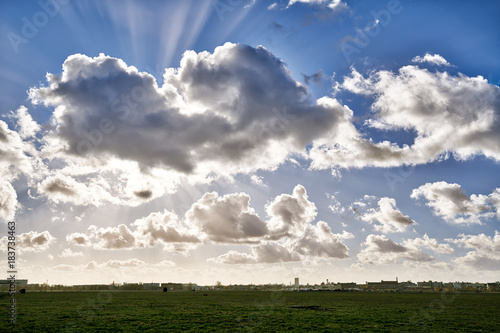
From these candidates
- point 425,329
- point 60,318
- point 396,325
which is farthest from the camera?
point 60,318

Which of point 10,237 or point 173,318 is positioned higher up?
point 10,237

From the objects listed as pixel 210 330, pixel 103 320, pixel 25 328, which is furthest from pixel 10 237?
pixel 210 330

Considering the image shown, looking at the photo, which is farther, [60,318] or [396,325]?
[60,318]

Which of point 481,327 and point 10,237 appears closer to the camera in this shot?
point 10,237

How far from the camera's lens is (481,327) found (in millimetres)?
39688

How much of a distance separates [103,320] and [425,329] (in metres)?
33.2

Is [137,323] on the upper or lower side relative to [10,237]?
lower

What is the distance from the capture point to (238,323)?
40469mm

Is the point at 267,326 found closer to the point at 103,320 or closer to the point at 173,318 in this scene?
the point at 173,318

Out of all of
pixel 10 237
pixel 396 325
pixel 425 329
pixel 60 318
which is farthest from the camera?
pixel 60 318

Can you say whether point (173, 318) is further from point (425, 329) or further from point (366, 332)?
point (425, 329)

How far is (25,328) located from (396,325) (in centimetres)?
3598

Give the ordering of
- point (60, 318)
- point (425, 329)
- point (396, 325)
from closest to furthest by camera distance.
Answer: point (425, 329)
point (396, 325)
point (60, 318)

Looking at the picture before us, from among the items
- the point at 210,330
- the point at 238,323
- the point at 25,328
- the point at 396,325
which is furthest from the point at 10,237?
the point at 396,325
